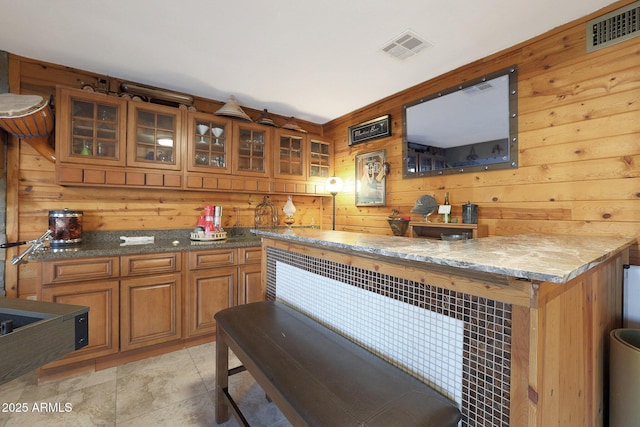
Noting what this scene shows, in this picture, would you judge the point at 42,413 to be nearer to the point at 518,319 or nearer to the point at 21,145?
the point at 21,145

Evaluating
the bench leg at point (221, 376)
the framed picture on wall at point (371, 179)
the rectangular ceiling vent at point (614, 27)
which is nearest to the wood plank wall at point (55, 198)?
the framed picture on wall at point (371, 179)

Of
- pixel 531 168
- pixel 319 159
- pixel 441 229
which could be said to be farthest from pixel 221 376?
pixel 319 159

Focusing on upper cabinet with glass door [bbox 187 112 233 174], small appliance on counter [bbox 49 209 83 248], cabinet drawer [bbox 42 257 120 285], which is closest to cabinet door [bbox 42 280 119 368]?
cabinet drawer [bbox 42 257 120 285]

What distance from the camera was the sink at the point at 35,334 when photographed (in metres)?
0.74

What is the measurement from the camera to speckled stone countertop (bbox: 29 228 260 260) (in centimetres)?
209

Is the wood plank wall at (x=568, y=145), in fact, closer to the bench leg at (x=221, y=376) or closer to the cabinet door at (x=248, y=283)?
the cabinet door at (x=248, y=283)

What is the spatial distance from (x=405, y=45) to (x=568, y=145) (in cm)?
133

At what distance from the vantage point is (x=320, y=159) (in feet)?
12.5

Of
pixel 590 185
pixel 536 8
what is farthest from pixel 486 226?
pixel 536 8

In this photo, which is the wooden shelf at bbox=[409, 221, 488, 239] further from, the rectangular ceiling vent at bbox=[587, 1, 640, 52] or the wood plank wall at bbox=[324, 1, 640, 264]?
the rectangular ceiling vent at bbox=[587, 1, 640, 52]

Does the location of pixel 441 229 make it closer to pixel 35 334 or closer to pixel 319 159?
pixel 319 159

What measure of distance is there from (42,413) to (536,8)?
3921 mm

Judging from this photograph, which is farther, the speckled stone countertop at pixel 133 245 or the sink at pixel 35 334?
the speckled stone countertop at pixel 133 245

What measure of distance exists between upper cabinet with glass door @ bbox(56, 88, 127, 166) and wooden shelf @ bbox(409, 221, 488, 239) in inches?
107
